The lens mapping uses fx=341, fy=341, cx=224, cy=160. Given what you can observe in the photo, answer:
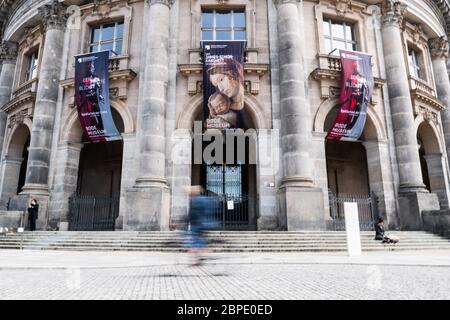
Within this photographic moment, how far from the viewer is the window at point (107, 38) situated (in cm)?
1814

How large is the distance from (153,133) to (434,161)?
16.4 metres

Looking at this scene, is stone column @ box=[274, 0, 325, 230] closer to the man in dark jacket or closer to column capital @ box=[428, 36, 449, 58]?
the man in dark jacket

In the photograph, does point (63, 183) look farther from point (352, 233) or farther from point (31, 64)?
point (352, 233)

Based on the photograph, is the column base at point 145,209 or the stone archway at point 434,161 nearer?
the column base at point 145,209

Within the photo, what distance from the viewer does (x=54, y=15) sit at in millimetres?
18281

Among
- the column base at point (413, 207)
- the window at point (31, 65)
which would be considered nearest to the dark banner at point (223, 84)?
the column base at point (413, 207)

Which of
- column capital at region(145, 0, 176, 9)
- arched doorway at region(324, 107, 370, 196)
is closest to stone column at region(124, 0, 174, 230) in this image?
column capital at region(145, 0, 176, 9)

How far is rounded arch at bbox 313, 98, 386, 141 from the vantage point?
16.1 m

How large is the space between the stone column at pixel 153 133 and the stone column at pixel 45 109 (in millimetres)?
5085

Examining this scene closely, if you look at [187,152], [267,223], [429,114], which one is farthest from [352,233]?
[429,114]

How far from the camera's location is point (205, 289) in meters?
4.43

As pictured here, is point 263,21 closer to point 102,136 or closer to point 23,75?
point 102,136

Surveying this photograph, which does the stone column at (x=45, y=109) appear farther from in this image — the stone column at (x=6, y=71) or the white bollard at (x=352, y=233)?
the white bollard at (x=352, y=233)

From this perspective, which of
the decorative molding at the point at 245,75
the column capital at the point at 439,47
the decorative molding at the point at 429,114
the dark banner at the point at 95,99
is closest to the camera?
the decorative molding at the point at 245,75
